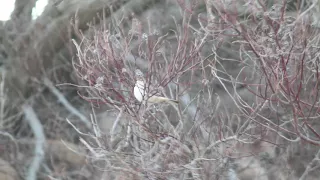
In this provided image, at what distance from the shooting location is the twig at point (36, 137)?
7.96 m

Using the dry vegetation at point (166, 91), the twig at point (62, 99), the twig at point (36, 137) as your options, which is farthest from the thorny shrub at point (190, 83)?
the twig at point (62, 99)

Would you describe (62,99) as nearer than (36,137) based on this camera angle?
No

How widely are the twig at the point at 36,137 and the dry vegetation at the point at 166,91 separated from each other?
0.02 metres

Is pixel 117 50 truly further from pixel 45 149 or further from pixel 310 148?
pixel 45 149

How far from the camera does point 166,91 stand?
5.36 meters

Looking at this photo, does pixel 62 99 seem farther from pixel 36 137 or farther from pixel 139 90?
pixel 139 90

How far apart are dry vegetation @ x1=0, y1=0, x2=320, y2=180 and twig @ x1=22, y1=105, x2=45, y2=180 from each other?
0.08ft

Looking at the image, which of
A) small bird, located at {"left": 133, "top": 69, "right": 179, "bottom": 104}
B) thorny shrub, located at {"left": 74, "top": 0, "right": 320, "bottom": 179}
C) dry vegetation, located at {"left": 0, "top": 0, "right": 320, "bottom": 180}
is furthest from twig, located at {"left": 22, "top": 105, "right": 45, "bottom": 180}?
small bird, located at {"left": 133, "top": 69, "right": 179, "bottom": 104}

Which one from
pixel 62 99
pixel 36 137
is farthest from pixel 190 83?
pixel 62 99

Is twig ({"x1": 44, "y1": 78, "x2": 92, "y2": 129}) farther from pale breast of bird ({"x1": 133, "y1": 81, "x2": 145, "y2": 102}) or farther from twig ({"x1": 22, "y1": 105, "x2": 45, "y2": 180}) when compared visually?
pale breast of bird ({"x1": 133, "y1": 81, "x2": 145, "y2": 102})

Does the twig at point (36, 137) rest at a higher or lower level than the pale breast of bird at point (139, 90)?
lower

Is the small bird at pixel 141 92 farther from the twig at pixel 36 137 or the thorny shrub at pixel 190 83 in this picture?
the twig at pixel 36 137

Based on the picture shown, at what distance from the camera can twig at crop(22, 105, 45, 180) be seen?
796 centimetres

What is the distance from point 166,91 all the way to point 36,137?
423 cm
